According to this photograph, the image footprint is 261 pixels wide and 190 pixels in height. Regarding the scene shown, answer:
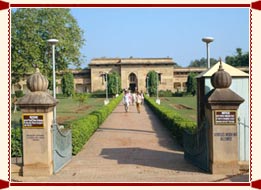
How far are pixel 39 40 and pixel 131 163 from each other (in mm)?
8761

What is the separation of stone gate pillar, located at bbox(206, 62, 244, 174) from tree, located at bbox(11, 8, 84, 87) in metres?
9.71

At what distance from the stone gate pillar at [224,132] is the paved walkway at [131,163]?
→ 25 cm

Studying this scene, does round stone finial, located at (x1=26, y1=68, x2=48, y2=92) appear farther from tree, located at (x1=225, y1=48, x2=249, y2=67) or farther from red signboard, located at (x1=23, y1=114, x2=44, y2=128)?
tree, located at (x1=225, y1=48, x2=249, y2=67)

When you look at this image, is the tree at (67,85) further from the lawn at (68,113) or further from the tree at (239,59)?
the tree at (239,59)

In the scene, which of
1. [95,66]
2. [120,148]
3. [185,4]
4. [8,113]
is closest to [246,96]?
[185,4]

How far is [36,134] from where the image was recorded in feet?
21.6

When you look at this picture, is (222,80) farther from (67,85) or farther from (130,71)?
(130,71)

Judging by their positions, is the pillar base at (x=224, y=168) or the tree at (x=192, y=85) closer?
the pillar base at (x=224, y=168)

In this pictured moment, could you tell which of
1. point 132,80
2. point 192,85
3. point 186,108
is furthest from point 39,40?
point 132,80

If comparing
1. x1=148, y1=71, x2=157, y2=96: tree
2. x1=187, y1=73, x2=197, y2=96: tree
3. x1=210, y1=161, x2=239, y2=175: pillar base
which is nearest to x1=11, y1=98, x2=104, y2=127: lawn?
x1=210, y1=161, x2=239, y2=175: pillar base

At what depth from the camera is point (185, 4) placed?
18.8ft

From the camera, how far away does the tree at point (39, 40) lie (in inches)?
571

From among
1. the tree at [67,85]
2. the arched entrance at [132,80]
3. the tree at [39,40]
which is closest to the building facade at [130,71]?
the arched entrance at [132,80]

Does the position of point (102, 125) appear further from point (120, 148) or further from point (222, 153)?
point (222, 153)
